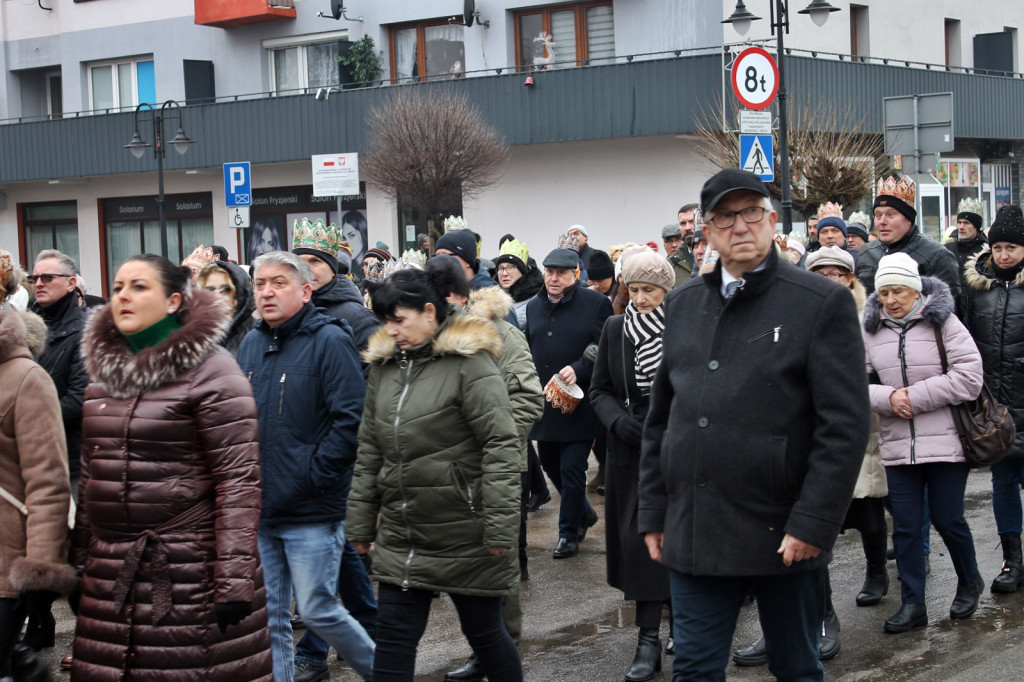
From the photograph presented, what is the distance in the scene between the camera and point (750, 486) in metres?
4.03

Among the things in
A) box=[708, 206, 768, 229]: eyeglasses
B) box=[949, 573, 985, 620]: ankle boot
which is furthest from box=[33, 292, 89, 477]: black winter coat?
box=[949, 573, 985, 620]: ankle boot

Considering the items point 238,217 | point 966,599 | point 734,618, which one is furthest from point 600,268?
point 238,217

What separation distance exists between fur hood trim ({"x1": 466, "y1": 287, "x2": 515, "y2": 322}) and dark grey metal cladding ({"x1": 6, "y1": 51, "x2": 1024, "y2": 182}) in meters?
19.0

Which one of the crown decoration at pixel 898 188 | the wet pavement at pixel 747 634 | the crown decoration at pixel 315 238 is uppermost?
the crown decoration at pixel 898 188

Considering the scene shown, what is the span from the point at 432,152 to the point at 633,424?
19246 millimetres

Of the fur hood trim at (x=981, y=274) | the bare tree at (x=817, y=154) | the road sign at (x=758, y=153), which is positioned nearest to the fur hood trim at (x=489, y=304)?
the fur hood trim at (x=981, y=274)

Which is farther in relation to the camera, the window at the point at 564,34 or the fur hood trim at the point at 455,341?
the window at the point at 564,34

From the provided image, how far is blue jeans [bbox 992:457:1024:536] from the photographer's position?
752cm

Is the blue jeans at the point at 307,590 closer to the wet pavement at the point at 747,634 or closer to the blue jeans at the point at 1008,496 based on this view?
the wet pavement at the point at 747,634

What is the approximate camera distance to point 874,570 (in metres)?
7.14

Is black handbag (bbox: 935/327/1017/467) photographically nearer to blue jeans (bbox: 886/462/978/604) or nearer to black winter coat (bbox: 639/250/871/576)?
blue jeans (bbox: 886/462/978/604)

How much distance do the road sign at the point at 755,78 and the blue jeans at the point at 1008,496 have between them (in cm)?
816

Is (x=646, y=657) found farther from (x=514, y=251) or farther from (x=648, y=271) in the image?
(x=514, y=251)

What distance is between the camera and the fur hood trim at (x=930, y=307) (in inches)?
260
